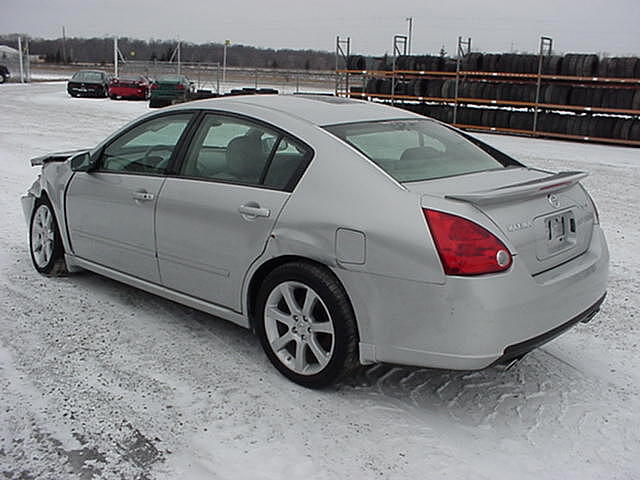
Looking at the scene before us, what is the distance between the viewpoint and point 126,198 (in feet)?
15.6

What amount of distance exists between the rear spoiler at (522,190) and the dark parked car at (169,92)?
24.2 meters

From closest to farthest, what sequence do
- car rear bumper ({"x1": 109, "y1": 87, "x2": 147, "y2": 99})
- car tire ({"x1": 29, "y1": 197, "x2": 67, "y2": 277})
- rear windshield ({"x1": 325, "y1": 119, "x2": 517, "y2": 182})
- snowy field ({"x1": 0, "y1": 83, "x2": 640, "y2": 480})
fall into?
snowy field ({"x1": 0, "y1": 83, "x2": 640, "y2": 480}) → rear windshield ({"x1": 325, "y1": 119, "x2": 517, "y2": 182}) → car tire ({"x1": 29, "y1": 197, "x2": 67, "y2": 277}) → car rear bumper ({"x1": 109, "y1": 87, "x2": 147, "y2": 99})

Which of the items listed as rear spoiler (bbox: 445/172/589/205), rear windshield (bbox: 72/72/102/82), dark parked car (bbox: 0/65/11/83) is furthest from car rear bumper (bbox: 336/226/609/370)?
dark parked car (bbox: 0/65/11/83)

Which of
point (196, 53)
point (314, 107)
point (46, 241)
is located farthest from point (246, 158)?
point (196, 53)

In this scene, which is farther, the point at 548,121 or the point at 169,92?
the point at 169,92

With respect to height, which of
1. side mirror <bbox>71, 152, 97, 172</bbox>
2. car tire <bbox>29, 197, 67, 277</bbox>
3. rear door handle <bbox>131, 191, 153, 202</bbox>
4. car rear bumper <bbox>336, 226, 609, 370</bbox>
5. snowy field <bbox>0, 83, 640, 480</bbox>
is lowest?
snowy field <bbox>0, 83, 640, 480</bbox>

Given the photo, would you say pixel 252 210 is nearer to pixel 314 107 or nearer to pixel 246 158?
pixel 246 158

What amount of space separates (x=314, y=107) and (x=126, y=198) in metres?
1.42

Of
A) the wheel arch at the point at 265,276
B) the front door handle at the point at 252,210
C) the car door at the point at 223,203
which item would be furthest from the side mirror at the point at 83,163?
the wheel arch at the point at 265,276

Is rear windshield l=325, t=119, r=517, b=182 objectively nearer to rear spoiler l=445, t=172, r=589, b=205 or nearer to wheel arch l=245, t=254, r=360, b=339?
rear spoiler l=445, t=172, r=589, b=205

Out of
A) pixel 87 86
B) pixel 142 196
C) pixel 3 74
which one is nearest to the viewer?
pixel 142 196

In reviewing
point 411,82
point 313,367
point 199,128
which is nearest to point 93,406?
point 313,367

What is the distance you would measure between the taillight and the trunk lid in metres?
0.10

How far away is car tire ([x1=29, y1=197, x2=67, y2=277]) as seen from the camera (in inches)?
221
